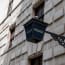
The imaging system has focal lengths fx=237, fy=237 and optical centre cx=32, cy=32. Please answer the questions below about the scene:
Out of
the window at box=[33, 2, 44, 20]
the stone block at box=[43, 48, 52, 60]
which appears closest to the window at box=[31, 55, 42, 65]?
the stone block at box=[43, 48, 52, 60]

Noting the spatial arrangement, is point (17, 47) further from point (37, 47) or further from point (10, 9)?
point (10, 9)

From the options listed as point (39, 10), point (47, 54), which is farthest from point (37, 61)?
point (39, 10)

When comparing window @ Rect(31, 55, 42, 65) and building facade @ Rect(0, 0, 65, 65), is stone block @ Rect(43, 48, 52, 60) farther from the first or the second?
window @ Rect(31, 55, 42, 65)

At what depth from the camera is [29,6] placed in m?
11.8

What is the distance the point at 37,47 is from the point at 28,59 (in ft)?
3.13

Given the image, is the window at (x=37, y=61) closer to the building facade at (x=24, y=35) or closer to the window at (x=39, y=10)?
the building facade at (x=24, y=35)

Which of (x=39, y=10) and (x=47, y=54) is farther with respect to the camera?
(x=39, y=10)

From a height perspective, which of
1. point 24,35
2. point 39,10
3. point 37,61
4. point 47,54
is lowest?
point 47,54

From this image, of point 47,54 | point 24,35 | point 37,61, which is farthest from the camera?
point 24,35

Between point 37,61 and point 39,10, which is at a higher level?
point 39,10

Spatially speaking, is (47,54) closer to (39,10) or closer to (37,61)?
(37,61)

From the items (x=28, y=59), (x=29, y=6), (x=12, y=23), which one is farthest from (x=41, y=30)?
(x=12, y=23)

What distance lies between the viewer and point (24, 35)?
37.3 feet

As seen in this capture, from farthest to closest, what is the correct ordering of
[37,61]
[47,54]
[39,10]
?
[39,10] < [37,61] < [47,54]
